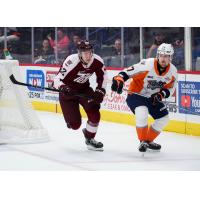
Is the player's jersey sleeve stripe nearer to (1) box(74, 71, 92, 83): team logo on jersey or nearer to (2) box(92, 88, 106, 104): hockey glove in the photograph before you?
(2) box(92, 88, 106, 104): hockey glove

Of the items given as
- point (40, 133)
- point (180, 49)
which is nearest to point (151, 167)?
point (40, 133)

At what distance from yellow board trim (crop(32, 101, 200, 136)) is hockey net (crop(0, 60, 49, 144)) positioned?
1.61m

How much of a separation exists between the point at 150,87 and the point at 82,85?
0.73m

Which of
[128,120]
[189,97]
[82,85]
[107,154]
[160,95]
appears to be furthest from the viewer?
[128,120]

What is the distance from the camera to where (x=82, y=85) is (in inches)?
299

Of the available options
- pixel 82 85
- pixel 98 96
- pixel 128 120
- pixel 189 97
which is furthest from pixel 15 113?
pixel 189 97

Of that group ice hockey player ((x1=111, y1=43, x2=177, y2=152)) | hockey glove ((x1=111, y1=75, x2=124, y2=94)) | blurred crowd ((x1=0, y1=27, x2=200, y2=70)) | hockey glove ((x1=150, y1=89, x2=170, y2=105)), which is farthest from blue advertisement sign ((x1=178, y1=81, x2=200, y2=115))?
hockey glove ((x1=111, y1=75, x2=124, y2=94))

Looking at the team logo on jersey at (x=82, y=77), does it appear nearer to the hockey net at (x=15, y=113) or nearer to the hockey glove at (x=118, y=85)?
the hockey glove at (x=118, y=85)

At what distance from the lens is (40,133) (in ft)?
27.5

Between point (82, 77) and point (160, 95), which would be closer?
point (160, 95)

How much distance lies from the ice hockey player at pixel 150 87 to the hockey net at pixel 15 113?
1408 millimetres

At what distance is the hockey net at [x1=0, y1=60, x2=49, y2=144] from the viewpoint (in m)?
8.26

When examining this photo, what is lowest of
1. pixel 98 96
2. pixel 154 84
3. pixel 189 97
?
pixel 189 97

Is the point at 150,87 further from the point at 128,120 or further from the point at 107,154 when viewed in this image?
the point at 128,120
